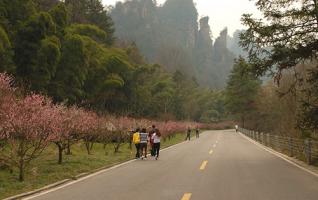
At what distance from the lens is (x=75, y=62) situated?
38.3 metres

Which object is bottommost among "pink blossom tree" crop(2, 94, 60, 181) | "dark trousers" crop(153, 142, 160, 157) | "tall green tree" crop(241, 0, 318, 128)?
"dark trousers" crop(153, 142, 160, 157)

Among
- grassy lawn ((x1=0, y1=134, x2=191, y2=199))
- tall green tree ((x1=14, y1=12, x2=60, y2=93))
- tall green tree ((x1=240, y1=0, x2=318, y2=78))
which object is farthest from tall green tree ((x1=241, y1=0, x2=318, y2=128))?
tall green tree ((x1=14, y1=12, x2=60, y2=93))

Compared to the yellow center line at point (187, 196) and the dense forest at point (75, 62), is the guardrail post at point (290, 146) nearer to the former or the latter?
the dense forest at point (75, 62)

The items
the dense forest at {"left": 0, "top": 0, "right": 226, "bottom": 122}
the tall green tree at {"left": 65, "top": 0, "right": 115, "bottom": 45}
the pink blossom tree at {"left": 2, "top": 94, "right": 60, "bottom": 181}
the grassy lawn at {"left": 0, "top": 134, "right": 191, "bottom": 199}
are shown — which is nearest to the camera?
the grassy lawn at {"left": 0, "top": 134, "right": 191, "bottom": 199}

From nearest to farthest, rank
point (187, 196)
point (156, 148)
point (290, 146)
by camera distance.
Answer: point (187, 196) → point (156, 148) → point (290, 146)

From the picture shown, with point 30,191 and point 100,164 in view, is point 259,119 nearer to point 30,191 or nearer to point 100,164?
point 100,164

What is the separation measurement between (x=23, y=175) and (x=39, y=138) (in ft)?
4.20

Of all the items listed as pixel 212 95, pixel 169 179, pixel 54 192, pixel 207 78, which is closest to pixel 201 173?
pixel 169 179

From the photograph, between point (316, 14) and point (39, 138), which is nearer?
point (39, 138)

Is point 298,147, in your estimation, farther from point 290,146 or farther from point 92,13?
point 92,13

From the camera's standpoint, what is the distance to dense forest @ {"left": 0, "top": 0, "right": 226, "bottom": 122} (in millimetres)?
30953

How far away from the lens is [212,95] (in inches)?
5192

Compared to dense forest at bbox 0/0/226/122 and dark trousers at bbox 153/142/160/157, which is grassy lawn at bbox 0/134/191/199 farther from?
dense forest at bbox 0/0/226/122

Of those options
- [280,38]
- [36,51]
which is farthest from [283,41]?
[36,51]
